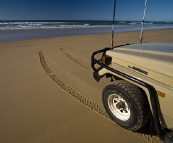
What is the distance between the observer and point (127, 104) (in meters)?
2.10

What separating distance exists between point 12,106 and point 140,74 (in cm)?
273

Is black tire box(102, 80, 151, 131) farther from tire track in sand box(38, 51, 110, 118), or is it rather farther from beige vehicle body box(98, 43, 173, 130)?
tire track in sand box(38, 51, 110, 118)

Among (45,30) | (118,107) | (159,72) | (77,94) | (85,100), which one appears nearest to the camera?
(159,72)

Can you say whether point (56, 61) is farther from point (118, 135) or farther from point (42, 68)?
point (118, 135)

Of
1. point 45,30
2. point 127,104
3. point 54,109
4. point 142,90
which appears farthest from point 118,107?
point 45,30

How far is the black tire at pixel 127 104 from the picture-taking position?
6.46ft

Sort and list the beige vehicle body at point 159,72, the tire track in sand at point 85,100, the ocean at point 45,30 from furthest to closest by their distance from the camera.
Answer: the ocean at point 45,30
the tire track in sand at point 85,100
the beige vehicle body at point 159,72

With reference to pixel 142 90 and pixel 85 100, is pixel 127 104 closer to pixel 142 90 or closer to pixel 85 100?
pixel 142 90

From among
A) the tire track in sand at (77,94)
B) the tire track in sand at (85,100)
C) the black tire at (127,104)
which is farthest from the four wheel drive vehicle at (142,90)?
the tire track in sand at (77,94)

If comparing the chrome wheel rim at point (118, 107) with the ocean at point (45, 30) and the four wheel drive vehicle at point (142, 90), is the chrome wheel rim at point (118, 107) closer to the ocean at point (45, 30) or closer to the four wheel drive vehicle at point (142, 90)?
the four wheel drive vehicle at point (142, 90)

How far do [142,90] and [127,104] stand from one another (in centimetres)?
30

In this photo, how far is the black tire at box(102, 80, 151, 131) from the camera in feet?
6.46

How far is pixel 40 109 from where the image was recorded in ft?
9.79

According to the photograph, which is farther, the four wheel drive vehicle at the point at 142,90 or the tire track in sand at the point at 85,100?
the tire track in sand at the point at 85,100
